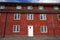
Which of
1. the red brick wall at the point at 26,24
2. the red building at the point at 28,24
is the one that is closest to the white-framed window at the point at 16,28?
the red building at the point at 28,24

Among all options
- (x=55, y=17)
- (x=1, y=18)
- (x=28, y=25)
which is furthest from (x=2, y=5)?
(x=55, y=17)

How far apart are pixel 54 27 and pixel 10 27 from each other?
793cm

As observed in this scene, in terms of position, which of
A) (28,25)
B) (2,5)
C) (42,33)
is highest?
(2,5)

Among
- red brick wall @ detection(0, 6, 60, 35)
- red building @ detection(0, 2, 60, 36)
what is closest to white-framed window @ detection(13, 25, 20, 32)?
red building @ detection(0, 2, 60, 36)

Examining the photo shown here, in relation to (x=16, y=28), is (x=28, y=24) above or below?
above

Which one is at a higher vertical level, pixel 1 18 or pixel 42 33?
pixel 1 18

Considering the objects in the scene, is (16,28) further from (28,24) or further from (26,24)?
(28,24)

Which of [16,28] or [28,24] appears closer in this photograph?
[16,28]

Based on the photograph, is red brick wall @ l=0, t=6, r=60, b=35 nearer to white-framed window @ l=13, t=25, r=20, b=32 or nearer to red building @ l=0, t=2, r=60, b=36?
red building @ l=0, t=2, r=60, b=36

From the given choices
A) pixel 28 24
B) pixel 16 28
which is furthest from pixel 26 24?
pixel 16 28

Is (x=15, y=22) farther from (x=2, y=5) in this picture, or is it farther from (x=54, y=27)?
(x=54, y=27)

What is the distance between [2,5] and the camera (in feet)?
81.6

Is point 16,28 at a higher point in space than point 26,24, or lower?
lower

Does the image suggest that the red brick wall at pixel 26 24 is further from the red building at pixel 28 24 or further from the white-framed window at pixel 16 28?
the white-framed window at pixel 16 28
